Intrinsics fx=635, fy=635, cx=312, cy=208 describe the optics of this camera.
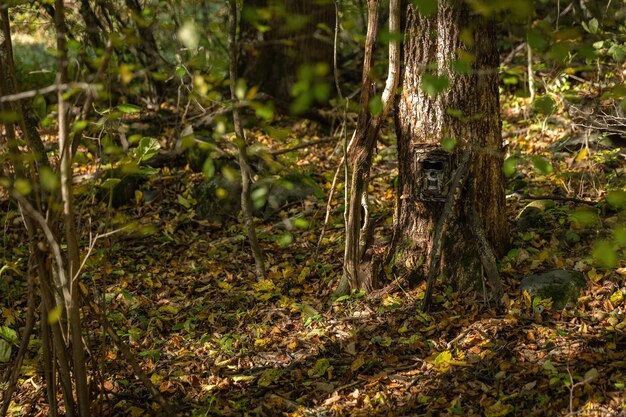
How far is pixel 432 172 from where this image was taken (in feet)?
14.1

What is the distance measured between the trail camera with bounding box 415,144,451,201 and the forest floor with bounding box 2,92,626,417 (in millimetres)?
680

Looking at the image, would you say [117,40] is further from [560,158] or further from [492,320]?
[560,158]

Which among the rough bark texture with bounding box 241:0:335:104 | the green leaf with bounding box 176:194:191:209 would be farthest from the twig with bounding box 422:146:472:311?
the rough bark texture with bounding box 241:0:335:104

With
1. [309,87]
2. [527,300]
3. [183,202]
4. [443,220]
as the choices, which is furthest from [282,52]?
[309,87]

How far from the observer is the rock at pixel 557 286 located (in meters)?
4.13

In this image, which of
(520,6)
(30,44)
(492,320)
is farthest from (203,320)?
(30,44)

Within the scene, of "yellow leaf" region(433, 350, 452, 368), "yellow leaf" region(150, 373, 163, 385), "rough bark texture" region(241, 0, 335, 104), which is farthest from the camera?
"rough bark texture" region(241, 0, 335, 104)

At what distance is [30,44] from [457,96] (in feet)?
42.3

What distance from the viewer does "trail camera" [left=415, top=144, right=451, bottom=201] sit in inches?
167

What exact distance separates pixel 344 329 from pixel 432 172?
1.23m

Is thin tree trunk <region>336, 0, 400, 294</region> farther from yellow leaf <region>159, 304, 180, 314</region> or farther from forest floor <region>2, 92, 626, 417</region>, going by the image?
yellow leaf <region>159, 304, 180, 314</region>

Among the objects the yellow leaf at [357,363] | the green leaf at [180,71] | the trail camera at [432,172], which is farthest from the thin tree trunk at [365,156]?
the green leaf at [180,71]

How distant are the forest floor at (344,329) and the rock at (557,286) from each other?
7 centimetres

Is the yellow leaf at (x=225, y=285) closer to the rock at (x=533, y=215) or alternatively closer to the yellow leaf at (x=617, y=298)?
the rock at (x=533, y=215)
